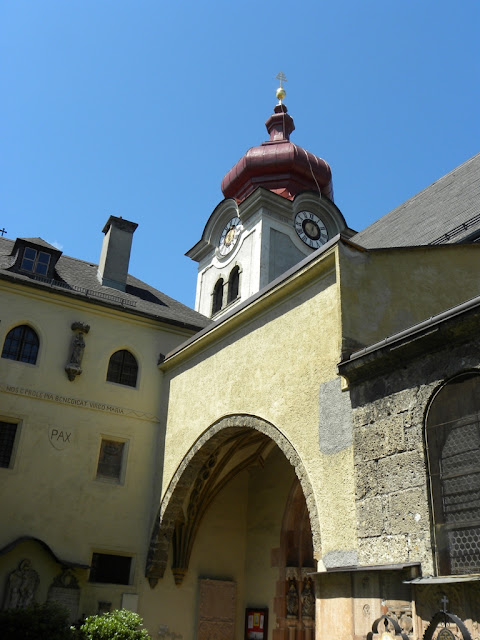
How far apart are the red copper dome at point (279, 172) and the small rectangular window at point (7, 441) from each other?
48.6 feet

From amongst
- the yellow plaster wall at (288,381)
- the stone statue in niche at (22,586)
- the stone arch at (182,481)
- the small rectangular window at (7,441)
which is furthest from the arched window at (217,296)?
the stone statue in niche at (22,586)

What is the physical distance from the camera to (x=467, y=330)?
6633 millimetres

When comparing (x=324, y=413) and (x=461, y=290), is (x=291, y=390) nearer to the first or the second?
(x=324, y=413)

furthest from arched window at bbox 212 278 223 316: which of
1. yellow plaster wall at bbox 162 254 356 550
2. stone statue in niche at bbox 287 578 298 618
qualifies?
stone statue in niche at bbox 287 578 298 618

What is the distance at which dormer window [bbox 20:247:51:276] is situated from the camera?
1402cm

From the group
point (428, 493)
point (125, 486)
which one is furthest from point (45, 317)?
point (428, 493)

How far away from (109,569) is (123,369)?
3.91m

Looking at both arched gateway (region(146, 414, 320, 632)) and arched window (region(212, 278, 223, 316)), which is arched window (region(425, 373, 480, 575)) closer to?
arched gateway (region(146, 414, 320, 632))

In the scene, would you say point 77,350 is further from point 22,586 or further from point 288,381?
point 288,381

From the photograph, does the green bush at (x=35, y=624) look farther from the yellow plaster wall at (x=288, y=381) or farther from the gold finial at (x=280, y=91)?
the gold finial at (x=280, y=91)

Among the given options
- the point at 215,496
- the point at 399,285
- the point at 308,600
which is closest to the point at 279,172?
the point at 215,496

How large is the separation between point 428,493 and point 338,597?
1.66 metres

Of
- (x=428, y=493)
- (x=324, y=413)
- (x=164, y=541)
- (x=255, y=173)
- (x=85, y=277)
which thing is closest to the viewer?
(x=428, y=493)

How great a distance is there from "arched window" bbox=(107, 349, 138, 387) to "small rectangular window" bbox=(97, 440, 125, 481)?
4.25 ft
